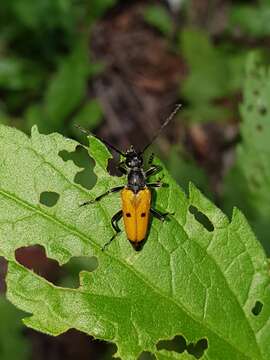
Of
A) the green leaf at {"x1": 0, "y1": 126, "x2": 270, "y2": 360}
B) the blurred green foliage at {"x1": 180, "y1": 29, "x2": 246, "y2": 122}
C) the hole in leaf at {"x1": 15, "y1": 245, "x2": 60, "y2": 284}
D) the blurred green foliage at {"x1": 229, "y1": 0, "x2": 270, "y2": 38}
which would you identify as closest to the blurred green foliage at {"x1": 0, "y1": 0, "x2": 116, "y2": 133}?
the blurred green foliage at {"x1": 180, "y1": 29, "x2": 246, "y2": 122}

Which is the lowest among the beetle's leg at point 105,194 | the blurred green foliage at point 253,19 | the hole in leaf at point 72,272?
the beetle's leg at point 105,194

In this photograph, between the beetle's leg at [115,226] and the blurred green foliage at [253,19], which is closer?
the beetle's leg at [115,226]

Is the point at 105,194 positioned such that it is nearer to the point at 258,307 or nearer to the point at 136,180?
the point at 136,180

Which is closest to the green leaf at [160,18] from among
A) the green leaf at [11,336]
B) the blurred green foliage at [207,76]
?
the blurred green foliage at [207,76]

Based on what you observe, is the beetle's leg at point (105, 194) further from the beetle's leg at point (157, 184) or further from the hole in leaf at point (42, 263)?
the hole in leaf at point (42, 263)

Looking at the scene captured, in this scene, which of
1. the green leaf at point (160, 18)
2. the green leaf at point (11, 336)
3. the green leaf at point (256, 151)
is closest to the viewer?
the green leaf at point (256, 151)

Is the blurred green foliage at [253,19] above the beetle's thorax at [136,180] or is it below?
above

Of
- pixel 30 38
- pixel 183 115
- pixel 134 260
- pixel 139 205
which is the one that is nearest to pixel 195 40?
pixel 183 115
